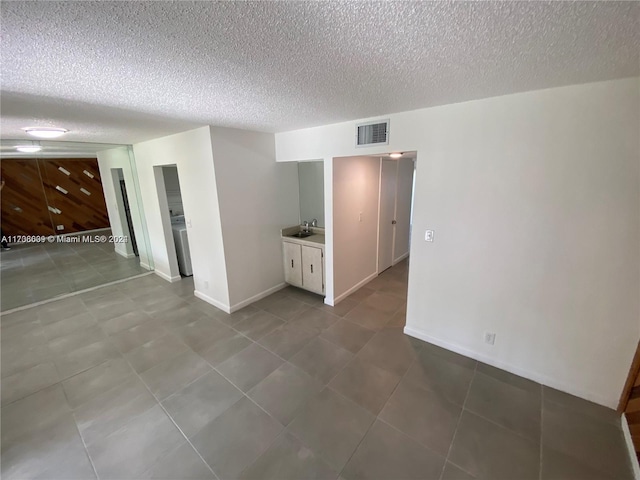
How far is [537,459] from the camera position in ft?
5.42

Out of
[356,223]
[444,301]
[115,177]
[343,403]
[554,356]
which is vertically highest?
[115,177]

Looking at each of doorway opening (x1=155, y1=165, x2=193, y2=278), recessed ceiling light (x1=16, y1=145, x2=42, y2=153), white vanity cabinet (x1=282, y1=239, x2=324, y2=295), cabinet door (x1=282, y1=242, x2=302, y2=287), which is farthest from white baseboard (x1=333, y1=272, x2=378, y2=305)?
recessed ceiling light (x1=16, y1=145, x2=42, y2=153)

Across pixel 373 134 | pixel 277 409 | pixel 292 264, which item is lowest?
pixel 277 409

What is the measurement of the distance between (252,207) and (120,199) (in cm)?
379

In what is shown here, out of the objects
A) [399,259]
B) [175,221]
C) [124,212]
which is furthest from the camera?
[124,212]

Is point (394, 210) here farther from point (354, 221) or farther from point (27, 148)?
point (27, 148)

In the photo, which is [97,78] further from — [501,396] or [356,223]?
[501,396]

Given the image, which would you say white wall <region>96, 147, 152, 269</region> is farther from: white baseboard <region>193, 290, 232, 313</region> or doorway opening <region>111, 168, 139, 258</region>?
white baseboard <region>193, 290, 232, 313</region>

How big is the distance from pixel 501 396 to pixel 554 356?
0.57 metres

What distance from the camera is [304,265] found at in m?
3.91

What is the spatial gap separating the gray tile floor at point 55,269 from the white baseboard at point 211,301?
1.86 metres

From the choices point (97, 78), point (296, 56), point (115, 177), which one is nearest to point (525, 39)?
point (296, 56)

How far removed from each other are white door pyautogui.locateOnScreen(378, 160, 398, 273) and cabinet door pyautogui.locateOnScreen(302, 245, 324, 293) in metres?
1.40

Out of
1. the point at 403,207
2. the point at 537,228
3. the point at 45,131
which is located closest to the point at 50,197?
the point at 45,131
